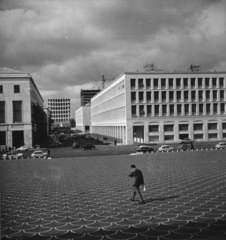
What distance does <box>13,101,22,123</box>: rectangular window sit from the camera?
49.1 metres

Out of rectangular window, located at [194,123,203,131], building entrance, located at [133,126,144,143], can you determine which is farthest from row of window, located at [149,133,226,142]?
building entrance, located at [133,126,144,143]

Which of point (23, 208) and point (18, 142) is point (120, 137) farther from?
point (23, 208)

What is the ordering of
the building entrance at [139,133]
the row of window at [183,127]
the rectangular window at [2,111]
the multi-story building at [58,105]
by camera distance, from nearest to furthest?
the rectangular window at [2,111]
the row of window at [183,127]
the building entrance at [139,133]
the multi-story building at [58,105]

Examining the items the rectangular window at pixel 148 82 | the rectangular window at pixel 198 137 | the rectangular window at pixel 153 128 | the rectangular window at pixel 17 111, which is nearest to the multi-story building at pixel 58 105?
the rectangular window at pixel 148 82

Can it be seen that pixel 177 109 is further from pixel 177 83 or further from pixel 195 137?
pixel 195 137

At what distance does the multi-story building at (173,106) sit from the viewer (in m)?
58.9

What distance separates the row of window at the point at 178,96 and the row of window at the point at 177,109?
1.30 metres

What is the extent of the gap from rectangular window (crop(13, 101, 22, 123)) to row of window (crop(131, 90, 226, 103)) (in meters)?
23.1

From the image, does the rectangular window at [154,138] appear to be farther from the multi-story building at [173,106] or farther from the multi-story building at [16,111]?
the multi-story building at [16,111]

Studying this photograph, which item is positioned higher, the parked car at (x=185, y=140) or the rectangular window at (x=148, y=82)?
the rectangular window at (x=148, y=82)

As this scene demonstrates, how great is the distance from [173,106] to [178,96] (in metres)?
2.45

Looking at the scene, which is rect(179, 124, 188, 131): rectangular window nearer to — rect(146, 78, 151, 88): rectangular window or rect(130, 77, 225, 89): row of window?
rect(130, 77, 225, 89): row of window

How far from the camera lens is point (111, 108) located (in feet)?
255

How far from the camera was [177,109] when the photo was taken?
197 ft
